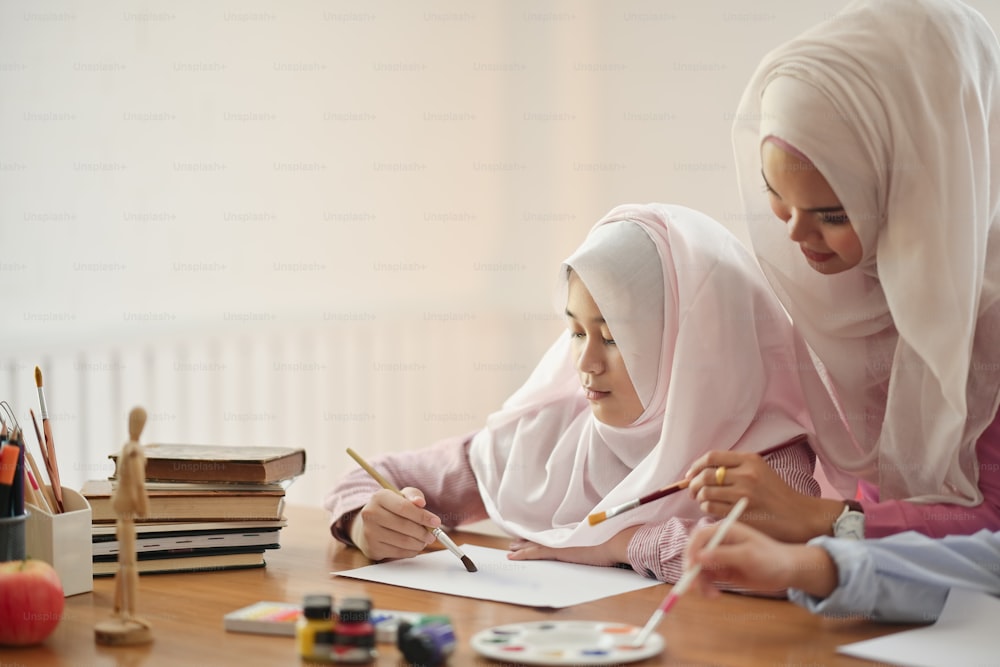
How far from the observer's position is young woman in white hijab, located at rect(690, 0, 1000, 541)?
160cm

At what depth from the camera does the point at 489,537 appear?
209cm

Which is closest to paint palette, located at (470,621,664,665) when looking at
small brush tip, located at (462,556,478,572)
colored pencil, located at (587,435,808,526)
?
colored pencil, located at (587,435,808,526)

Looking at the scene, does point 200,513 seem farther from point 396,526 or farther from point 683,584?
point 683,584

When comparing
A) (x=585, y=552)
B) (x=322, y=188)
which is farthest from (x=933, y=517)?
(x=322, y=188)

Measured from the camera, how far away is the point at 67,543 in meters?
1.62

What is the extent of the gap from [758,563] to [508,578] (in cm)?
46

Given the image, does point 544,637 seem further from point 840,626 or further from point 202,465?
point 202,465

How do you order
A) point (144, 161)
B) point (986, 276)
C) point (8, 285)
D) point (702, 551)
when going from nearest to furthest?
point (702, 551) → point (986, 276) → point (8, 285) → point (144, 161)

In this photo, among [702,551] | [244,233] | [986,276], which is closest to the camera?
[702,551]

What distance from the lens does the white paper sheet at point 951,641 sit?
1278 millimetres

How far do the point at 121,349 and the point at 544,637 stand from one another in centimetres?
296

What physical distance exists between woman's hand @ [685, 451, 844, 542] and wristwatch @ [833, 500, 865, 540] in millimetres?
11

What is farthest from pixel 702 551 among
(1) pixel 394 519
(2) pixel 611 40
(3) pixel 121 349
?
(2) pixel 611 40

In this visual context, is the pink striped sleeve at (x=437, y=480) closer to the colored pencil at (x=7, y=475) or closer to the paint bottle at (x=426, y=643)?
the colored pencil at (x=7, y=475)
